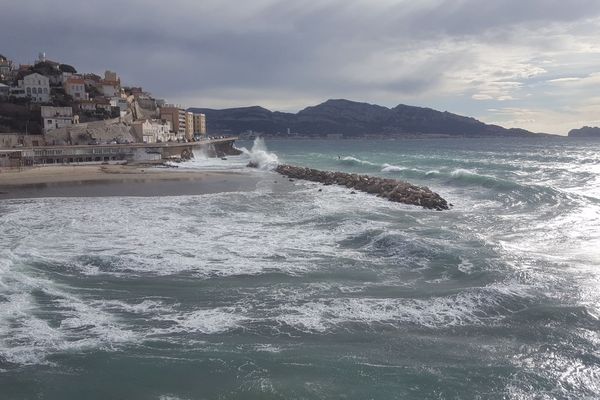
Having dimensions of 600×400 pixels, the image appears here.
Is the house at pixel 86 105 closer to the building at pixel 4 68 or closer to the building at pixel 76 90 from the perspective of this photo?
the building at pixel 76 90

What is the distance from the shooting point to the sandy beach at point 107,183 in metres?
29.5

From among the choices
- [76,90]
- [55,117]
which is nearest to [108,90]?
[76,90]

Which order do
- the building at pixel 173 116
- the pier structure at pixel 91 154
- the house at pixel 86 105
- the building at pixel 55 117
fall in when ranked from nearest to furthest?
the pier structure at pixel 91 154 < the building at pixel 55 117 < the house at pixel 86 105 < the building at pixel 173 116

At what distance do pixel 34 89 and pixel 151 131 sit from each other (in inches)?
662

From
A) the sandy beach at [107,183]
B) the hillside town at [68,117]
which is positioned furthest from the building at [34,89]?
the sandy beach at [107,183]

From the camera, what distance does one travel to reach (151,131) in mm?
72188

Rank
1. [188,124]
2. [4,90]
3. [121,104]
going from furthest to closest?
[188,124]
[121,104]
[4,90]

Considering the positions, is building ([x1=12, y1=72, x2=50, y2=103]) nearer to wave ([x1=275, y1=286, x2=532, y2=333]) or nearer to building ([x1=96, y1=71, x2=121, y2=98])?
building ([x1=96, y1=71, x2=121, y2=98])

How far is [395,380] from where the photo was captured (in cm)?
732

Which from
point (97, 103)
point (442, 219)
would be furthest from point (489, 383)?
point (97, 103)

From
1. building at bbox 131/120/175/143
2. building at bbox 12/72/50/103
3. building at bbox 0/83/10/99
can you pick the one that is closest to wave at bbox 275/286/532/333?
building at bbox 131/120/175/143

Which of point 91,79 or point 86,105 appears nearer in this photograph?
point 86,105

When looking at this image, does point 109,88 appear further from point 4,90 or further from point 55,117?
point 55,117

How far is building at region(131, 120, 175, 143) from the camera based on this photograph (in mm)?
68125
